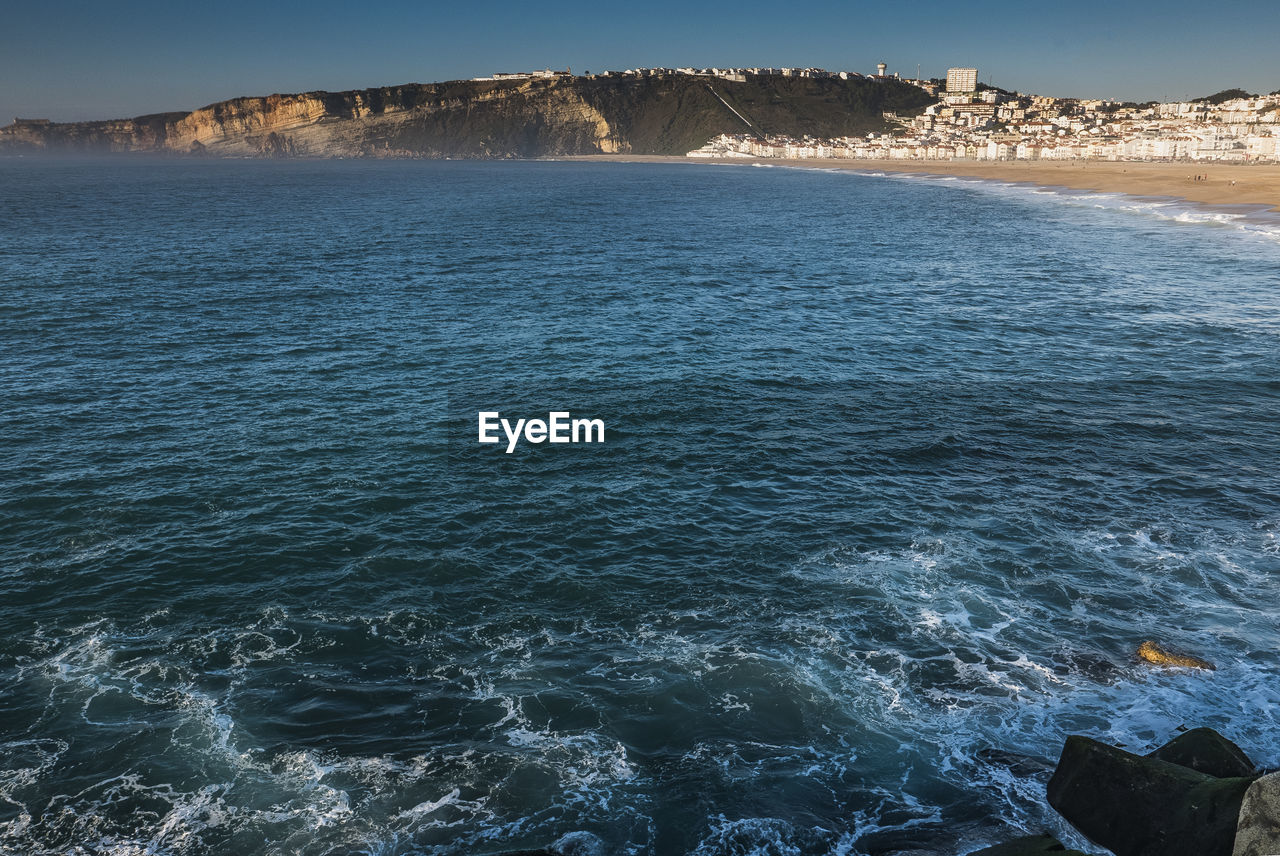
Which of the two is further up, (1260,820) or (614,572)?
(1260,820)

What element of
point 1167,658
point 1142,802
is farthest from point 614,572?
point 1167,658

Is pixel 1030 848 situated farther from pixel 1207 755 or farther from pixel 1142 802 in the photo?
pixel 1207 755

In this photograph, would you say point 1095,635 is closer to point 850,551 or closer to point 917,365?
point 850,551

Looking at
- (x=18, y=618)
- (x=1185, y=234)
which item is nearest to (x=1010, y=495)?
(x=18, y=618)

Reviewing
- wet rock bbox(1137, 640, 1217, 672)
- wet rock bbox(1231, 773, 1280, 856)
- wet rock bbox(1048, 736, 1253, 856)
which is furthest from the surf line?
wet rock bbox(1231, 773, 1280, 856)

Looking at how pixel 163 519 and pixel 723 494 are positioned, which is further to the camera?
pixel 723 494
